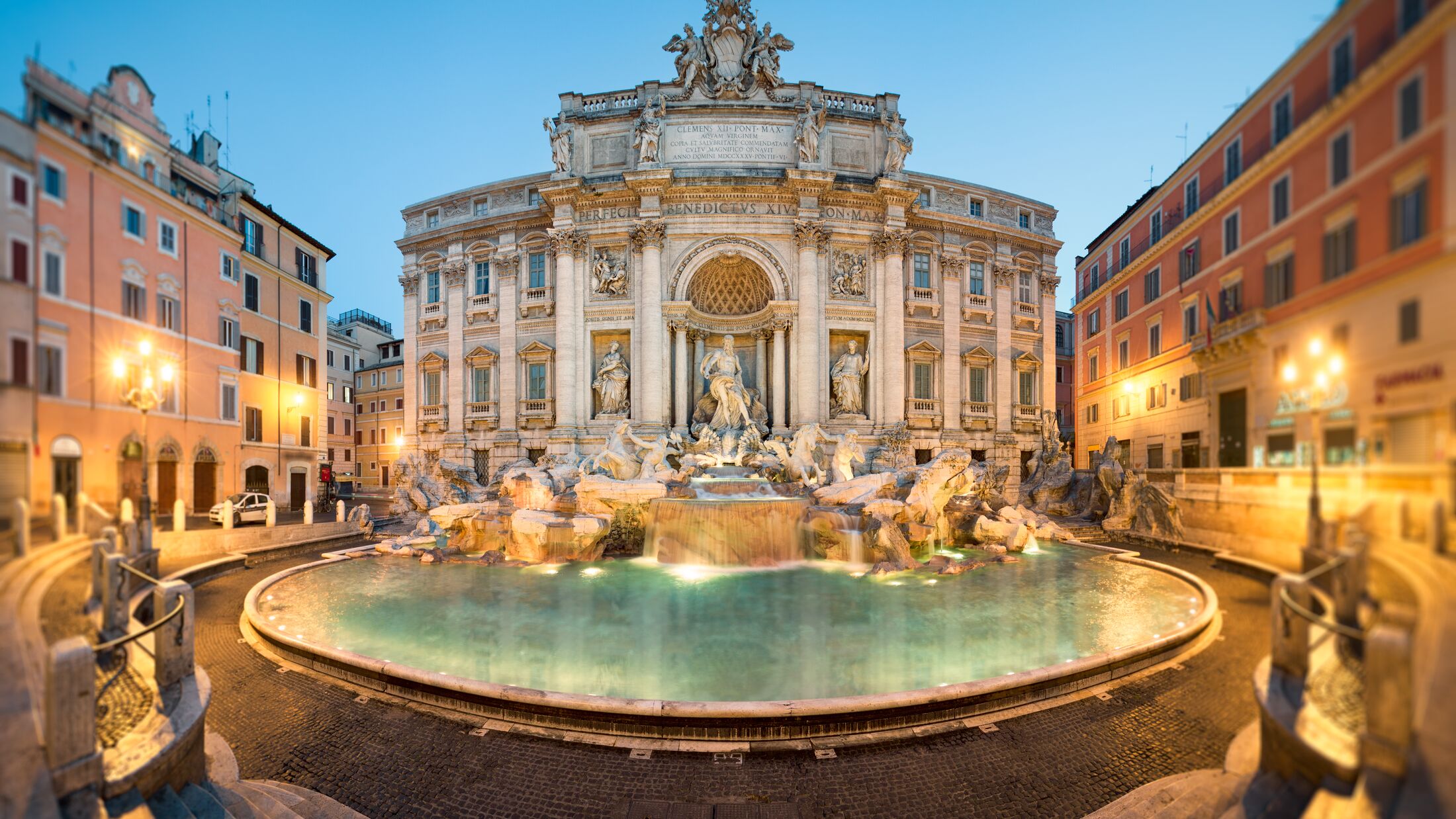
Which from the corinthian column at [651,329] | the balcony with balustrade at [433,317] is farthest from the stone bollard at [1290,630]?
the balcony with balustrade at [433,317]

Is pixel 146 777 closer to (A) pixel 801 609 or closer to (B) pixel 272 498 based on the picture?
(B) pixel 272 498

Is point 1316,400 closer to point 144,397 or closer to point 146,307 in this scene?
point 144,397

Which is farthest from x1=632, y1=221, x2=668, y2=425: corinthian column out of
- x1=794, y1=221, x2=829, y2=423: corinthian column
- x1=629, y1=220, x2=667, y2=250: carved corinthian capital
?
x1=794, y1=221, x2=829, y2=423: corinthian column

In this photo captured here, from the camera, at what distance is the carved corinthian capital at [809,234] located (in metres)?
21.2

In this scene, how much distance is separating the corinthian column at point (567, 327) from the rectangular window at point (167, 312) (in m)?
19.0

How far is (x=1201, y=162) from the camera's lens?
10.4ft

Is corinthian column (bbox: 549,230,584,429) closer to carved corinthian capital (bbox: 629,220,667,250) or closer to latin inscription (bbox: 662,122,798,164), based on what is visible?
carved corinthian capital (bbox: 629,220,667,250)

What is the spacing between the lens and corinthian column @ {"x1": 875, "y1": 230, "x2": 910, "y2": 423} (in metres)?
21.9

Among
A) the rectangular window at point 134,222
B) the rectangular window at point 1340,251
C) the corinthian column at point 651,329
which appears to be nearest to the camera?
the rectangular window at point 1340,251

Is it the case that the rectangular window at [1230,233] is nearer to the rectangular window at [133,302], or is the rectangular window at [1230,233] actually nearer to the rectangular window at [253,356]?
the rectangular window at [133,302]

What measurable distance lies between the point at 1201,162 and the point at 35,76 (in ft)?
18.9

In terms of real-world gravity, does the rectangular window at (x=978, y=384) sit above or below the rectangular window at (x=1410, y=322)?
above

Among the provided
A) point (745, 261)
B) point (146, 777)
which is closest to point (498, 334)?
point (745, 261)

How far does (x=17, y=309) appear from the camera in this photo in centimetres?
221
